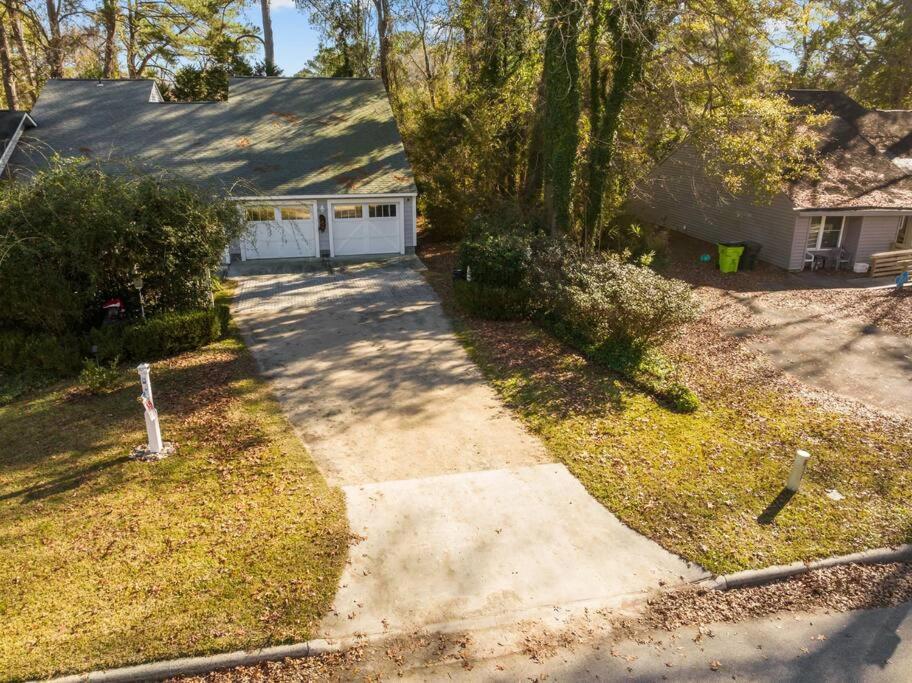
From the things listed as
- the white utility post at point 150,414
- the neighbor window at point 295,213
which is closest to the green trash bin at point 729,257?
the neighbor window at point 295,213

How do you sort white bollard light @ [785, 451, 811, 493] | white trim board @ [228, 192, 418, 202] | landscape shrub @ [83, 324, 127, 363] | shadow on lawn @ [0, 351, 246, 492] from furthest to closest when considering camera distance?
white trim board @ [228, 192, 418, 202]
landscape shrub @ [83, 324, 127, 363]
shadow on lawn @ [0, 351, 246, 492]
white bollard light @ [785, 451, 811, 493]

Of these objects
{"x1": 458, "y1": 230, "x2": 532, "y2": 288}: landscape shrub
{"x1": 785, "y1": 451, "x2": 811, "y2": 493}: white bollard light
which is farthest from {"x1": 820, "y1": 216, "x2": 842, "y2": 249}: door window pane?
{"x1": 785, "y1": 451, "x2": 811, "y2": 493}: white bollard light

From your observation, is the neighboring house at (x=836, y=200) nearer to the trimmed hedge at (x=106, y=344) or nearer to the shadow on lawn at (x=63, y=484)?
the trimmed hedge at (x=106, y=344)

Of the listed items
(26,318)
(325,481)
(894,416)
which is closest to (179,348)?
(26,318)

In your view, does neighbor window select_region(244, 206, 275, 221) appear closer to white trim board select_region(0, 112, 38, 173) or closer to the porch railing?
white trim board select_region(0, 112, 38, 173)

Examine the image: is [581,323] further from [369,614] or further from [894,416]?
[369,614]
